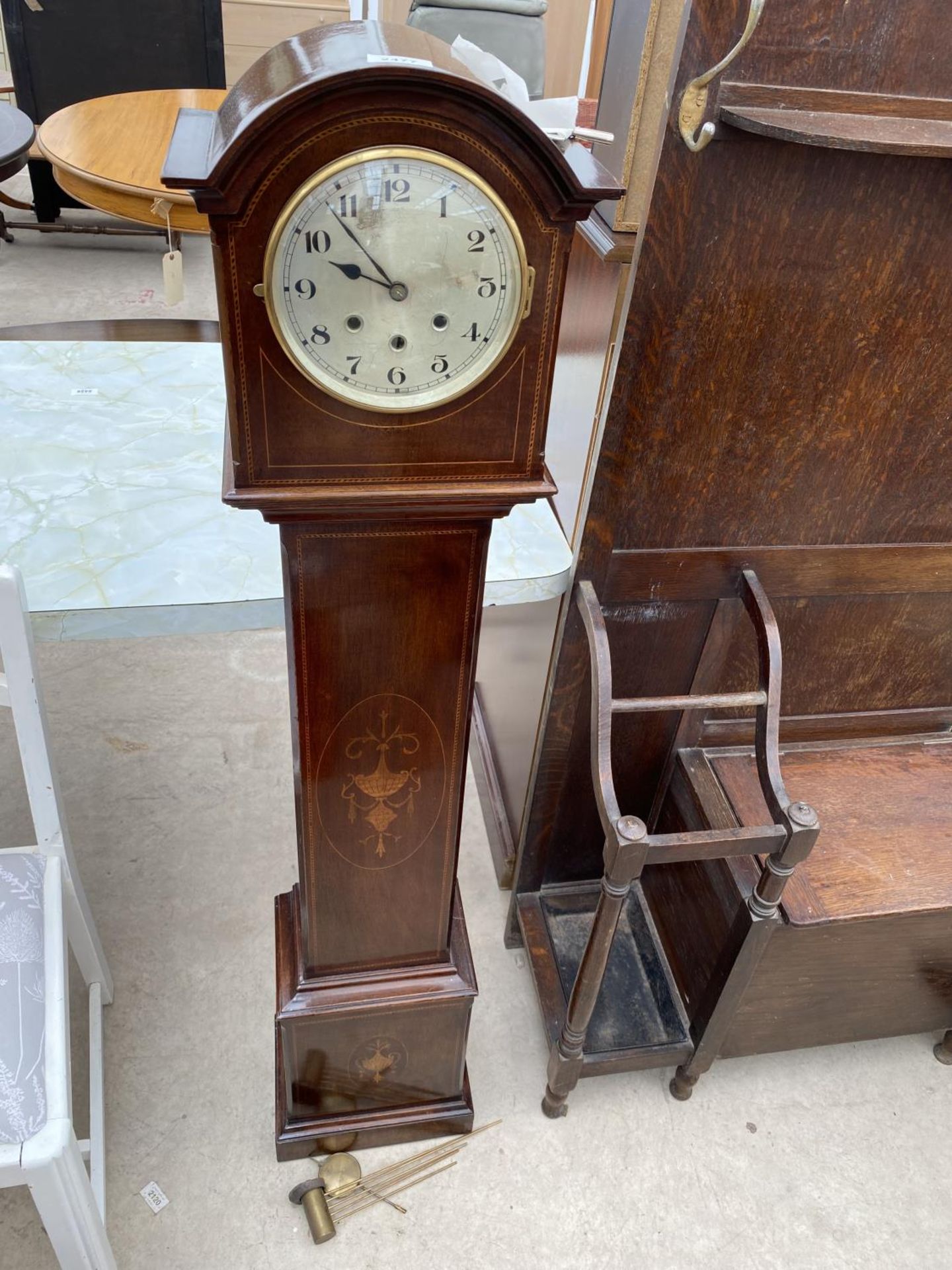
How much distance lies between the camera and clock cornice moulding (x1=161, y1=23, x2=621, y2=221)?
66cm

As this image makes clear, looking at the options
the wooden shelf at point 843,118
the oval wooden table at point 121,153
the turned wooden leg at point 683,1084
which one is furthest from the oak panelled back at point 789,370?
the oval wooden table at point 121,153

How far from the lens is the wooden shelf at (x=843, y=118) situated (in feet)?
3.07

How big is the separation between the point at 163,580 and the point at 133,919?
0.94 metres

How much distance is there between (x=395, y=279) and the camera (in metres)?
0.76

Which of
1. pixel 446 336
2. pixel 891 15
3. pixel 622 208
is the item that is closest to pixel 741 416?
pixel 622 208

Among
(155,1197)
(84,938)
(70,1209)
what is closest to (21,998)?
(70,1209)

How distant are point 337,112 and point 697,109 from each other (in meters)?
0.48

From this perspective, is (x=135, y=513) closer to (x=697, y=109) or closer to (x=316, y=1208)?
(x=697, y=109)

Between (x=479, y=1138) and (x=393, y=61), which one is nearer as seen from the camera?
(x=393, y=61)

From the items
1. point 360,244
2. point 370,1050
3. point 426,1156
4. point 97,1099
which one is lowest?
point 426,1156

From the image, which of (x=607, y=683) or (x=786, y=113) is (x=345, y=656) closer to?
(x=607, y=683)

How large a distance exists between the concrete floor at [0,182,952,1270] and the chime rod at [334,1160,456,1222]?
1 centimetres

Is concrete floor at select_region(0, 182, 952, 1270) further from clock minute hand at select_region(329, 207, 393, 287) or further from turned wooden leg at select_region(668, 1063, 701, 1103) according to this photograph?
clock minute hand at select_region(329, 207, 393, 287)

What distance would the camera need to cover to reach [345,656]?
101 centimetres
